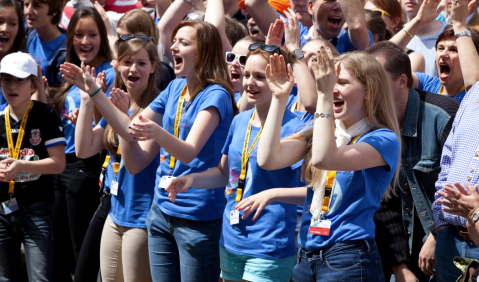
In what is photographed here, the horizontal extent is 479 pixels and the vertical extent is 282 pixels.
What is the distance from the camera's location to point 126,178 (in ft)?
12.9

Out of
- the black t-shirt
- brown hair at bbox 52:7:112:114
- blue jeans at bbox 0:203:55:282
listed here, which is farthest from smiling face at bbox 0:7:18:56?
blue jeans at bbox 0:203:55:282

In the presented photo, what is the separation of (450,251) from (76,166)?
3287 millimetres

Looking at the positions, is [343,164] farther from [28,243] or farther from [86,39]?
[86,39]

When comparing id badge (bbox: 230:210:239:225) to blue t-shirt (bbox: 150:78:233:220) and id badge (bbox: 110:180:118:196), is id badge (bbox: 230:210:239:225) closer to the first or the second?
blue t-shirt (bbox: 150:78:233:220)

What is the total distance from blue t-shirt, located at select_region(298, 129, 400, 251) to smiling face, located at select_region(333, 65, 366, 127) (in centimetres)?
13

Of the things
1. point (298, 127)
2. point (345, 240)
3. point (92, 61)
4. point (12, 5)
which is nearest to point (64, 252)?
point (92, 61)

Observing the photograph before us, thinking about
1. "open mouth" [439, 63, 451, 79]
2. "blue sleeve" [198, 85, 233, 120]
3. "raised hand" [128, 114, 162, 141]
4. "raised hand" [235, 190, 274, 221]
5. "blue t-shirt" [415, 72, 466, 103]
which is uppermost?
"open mouth" [439, 63, 451, 79]

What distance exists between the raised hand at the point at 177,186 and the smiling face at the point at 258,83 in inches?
23.1

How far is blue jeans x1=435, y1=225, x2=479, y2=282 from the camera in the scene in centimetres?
271

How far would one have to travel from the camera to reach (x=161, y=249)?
11.4 feet

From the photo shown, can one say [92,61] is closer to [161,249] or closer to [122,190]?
[122,190]

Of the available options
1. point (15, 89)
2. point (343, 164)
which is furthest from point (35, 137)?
point (343, 164)

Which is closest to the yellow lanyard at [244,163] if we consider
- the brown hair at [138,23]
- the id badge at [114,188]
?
the id badge at [114,188]

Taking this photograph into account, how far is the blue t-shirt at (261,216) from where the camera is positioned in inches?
119
